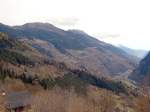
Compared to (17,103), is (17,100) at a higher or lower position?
higher

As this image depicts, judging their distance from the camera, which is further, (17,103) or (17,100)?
(17,100)

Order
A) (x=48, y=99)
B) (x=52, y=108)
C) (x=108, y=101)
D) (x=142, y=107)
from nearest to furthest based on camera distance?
(x=142, y=107) → (x=52, y=108) → (x=48, y=99) → (x=108, y=101)

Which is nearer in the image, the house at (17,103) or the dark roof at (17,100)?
the house at (17,103)

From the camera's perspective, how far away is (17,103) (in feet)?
512

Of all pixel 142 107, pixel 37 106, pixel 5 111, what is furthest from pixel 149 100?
pixel 5 111

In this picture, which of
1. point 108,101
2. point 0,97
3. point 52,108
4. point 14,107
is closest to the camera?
point 52,108

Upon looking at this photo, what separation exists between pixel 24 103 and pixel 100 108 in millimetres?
32300

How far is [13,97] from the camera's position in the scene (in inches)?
6339

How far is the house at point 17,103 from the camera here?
6004 inches

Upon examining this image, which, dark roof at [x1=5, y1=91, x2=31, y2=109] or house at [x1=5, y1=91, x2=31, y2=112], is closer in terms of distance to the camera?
house at [x1=5, y1=91, x2=31, y2=112]

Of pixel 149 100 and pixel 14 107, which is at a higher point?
pixel 149 100

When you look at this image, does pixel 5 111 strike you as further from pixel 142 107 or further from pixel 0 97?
pixel 142 107

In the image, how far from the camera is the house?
6004 inches

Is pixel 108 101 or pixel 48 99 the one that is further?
pixel 108 101
